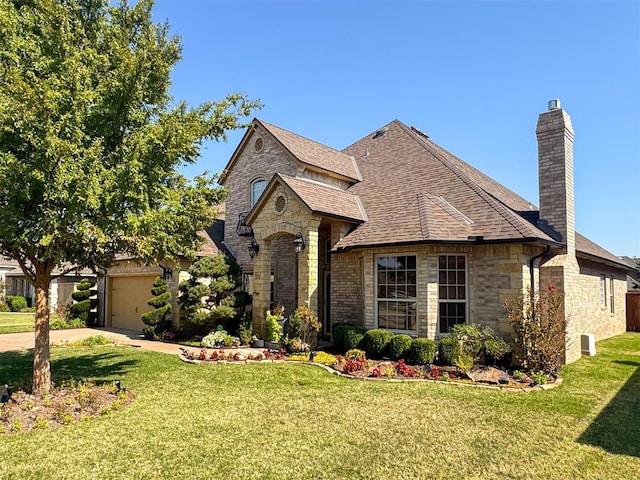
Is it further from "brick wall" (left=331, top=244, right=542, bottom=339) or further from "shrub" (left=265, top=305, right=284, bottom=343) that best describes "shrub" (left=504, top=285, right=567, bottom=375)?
"shrub" (left=265, top=305, right=284, bottom=343)

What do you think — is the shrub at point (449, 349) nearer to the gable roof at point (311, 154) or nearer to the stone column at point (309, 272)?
the stone column at point (309, 272)

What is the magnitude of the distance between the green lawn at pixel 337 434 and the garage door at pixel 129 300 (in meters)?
9.33

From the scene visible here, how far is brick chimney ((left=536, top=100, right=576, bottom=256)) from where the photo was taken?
1223 centimetres

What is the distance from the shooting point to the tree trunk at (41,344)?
25.9 feet

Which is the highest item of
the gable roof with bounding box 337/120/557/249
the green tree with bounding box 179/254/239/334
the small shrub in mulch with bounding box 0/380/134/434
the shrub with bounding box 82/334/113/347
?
the gable roof with bounding box 337/120/557/249

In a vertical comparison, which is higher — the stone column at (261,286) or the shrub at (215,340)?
the stone column at (261,286)

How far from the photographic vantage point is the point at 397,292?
12430 mm

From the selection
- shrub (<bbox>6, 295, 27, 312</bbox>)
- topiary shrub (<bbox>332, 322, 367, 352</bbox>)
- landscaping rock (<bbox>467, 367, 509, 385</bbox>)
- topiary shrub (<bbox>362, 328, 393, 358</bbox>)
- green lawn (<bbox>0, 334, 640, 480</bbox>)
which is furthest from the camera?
shrub (<bbox>6, 295, 27, 312</bbox>)

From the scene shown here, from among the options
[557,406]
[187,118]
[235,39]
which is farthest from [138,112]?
[557,406]

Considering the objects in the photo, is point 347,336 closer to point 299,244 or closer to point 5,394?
point 299,244

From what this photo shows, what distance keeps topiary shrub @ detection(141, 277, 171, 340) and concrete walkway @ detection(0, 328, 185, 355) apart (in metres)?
0.40

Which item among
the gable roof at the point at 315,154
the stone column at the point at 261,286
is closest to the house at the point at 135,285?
the stone column at the point at 261,286

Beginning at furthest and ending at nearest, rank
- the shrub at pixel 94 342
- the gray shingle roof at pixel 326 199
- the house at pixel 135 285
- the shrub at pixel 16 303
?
1. the shrub at pixel 16 303
2. the house at pixel 135 285
3. the shrub at pixel 94 342
4. the gray shingle roof at pixel 326 199

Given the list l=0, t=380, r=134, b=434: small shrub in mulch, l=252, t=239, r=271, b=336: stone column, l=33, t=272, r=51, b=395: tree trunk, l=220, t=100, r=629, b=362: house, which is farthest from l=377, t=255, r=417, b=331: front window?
l=33, t=272, r=51, b=395: tree trunk
